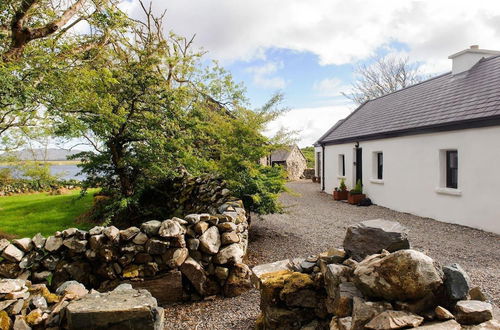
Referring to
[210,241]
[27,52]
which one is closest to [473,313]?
[210,241]

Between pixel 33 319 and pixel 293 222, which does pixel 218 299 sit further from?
pixel 293 222

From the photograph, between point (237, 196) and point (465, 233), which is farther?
point (465, 233)

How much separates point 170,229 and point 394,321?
12.1 feet

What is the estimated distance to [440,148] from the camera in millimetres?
10445

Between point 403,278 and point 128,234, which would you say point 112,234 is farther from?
point 403,278

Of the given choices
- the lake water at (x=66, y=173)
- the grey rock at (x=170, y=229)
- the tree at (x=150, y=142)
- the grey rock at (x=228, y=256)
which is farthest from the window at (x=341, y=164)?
the grey rock at (x=170, y=229)

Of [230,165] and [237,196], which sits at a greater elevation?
[230,165]

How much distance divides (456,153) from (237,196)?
305 inches

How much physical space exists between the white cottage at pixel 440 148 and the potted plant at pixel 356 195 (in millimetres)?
334

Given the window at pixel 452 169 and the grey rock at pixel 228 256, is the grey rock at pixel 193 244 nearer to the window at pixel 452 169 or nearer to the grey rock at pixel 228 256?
the grey rock at pixel 228 256

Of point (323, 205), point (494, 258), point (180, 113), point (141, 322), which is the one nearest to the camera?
point (141, 322)

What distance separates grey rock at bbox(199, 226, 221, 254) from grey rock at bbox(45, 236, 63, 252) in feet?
7.72

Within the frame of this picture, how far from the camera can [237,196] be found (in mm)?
7961

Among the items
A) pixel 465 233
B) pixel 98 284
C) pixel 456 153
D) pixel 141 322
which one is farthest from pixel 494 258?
pixel 98 284
